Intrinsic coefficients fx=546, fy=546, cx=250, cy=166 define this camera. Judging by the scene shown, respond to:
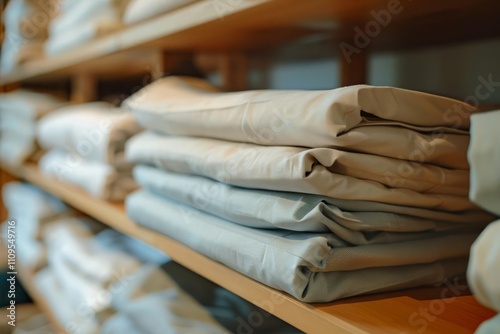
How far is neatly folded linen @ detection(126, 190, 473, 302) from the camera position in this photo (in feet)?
1.73

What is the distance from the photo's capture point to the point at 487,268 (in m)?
0.34

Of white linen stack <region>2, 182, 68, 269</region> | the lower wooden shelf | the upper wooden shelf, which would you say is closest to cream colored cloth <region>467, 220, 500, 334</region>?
the lower wooden shelf

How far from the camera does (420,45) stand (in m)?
0.89

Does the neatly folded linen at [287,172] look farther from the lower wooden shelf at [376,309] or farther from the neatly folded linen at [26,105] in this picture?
the neatly folded linen at [26,105]

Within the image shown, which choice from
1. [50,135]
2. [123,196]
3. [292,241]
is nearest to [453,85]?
[292,241]

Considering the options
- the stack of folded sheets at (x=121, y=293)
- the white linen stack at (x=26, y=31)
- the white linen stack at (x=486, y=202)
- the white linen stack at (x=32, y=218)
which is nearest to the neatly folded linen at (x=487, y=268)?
the white linen stack at (x=486, y=202)

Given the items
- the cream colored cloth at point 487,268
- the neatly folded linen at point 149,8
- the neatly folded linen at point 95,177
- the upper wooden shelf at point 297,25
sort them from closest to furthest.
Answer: the cream colored cloth at point 487,268 < the upper wooden shelf at point 297,25 < the neatly folded linen at point 149,8 < the neatly folded linen at point 95,177

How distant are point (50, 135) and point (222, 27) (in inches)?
36.6

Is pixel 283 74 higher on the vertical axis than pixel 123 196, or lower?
higher

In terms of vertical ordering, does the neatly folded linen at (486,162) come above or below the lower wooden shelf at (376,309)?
above

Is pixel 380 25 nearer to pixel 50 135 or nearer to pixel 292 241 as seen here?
pixel 292 241

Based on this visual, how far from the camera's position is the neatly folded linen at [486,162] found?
14.2 inches

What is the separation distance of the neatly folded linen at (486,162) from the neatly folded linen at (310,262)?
0.19 metres

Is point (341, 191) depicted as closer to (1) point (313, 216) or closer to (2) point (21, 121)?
(1) point (313, 216)
